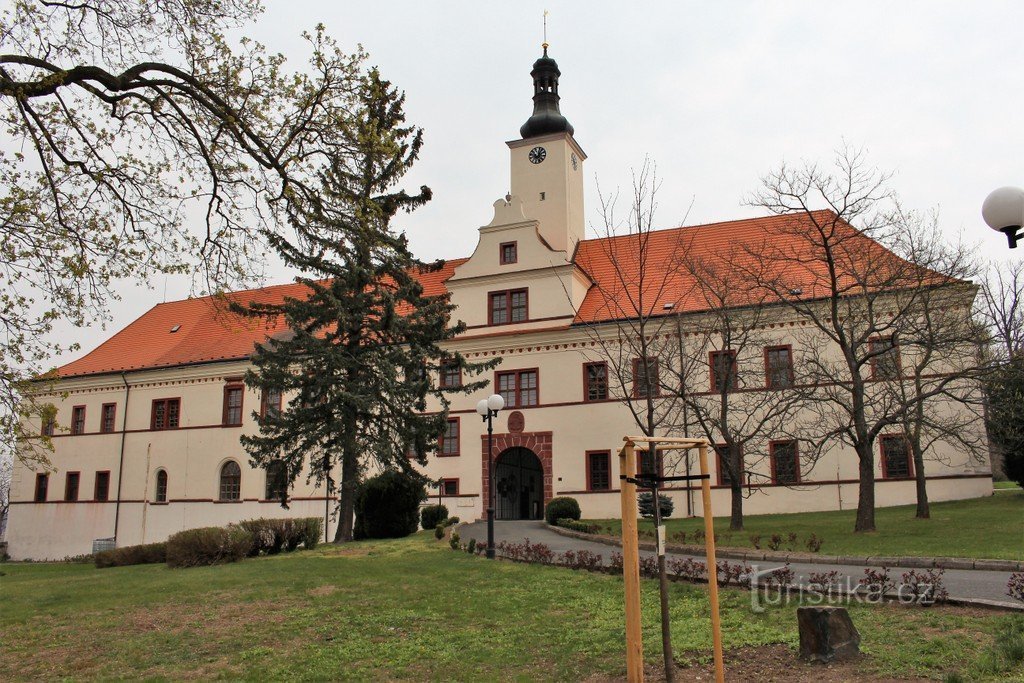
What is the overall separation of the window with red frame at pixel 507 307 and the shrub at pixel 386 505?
11.9 m

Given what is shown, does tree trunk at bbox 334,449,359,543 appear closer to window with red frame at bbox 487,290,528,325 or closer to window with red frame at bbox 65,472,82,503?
window with red frame at bbox 487,290,528,325

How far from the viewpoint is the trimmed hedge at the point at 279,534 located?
66.5 feet

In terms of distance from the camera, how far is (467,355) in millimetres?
35312

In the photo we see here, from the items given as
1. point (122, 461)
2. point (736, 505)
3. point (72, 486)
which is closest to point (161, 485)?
point (122, 461)

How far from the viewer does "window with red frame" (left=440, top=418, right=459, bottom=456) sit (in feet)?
114

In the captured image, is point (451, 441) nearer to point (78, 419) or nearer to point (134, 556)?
point (134, 556)

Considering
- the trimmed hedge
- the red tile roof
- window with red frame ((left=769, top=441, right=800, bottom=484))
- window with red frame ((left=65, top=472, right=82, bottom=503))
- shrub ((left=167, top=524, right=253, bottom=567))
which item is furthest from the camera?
window with red frame ((left=65, top=472, right=82, bottom=503))

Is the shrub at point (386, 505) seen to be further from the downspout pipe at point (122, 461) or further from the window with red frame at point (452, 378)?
the downspout pipe at point (122, 461)

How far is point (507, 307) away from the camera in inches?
1384

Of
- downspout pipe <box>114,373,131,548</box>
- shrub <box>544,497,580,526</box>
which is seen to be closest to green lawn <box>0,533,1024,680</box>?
shrub <box>544,497,580,526</box>

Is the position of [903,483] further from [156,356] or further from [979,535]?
[156,356]

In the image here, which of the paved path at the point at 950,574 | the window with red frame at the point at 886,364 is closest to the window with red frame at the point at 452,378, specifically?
the paved path at the point at 950,574

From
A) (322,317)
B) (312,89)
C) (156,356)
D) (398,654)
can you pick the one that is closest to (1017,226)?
(398,654)

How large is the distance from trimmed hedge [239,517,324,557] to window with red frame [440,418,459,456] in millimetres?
12531
